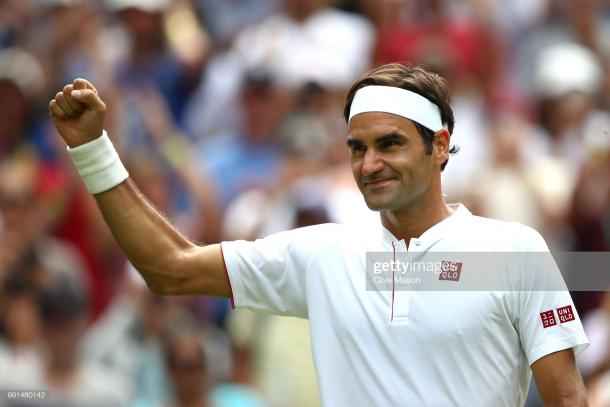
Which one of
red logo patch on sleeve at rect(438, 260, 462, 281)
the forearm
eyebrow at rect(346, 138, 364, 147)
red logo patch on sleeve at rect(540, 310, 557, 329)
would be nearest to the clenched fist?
the forearm

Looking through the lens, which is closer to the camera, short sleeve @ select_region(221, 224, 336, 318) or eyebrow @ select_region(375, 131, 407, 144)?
eyebrow @ select_region(375, 131, 407, 144)

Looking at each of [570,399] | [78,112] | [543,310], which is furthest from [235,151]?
[570,399]

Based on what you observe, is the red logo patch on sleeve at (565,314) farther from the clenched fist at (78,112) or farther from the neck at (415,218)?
the clenched fist at (78,112)

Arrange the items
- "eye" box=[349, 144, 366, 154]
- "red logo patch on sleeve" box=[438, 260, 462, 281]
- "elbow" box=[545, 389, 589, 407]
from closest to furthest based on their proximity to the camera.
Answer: "elbow" box=[545, 389, 589, 407] → "red logo patch on sleeve" box=[438, 260, 462, 281] → "eye" box=[349, 144, 366, 154]

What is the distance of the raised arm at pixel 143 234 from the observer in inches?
190

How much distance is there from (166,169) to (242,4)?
220 centimetres

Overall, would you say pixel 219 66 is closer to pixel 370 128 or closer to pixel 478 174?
pixel 478 174

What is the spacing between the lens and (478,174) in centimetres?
909

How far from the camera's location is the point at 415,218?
4.88 meters

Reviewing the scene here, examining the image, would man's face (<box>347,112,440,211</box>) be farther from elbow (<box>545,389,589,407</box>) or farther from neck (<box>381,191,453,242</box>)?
elbow (<box>545,389,589,407</box>)

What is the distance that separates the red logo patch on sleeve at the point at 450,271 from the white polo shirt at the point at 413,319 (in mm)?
30

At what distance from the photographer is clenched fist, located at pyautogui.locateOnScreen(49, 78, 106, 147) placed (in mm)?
4758

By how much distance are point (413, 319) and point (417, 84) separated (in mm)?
894

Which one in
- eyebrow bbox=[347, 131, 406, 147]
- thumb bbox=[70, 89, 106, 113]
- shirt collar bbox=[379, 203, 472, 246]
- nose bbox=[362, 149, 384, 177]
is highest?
thumb bbox=[70, 89, 106, 113]
